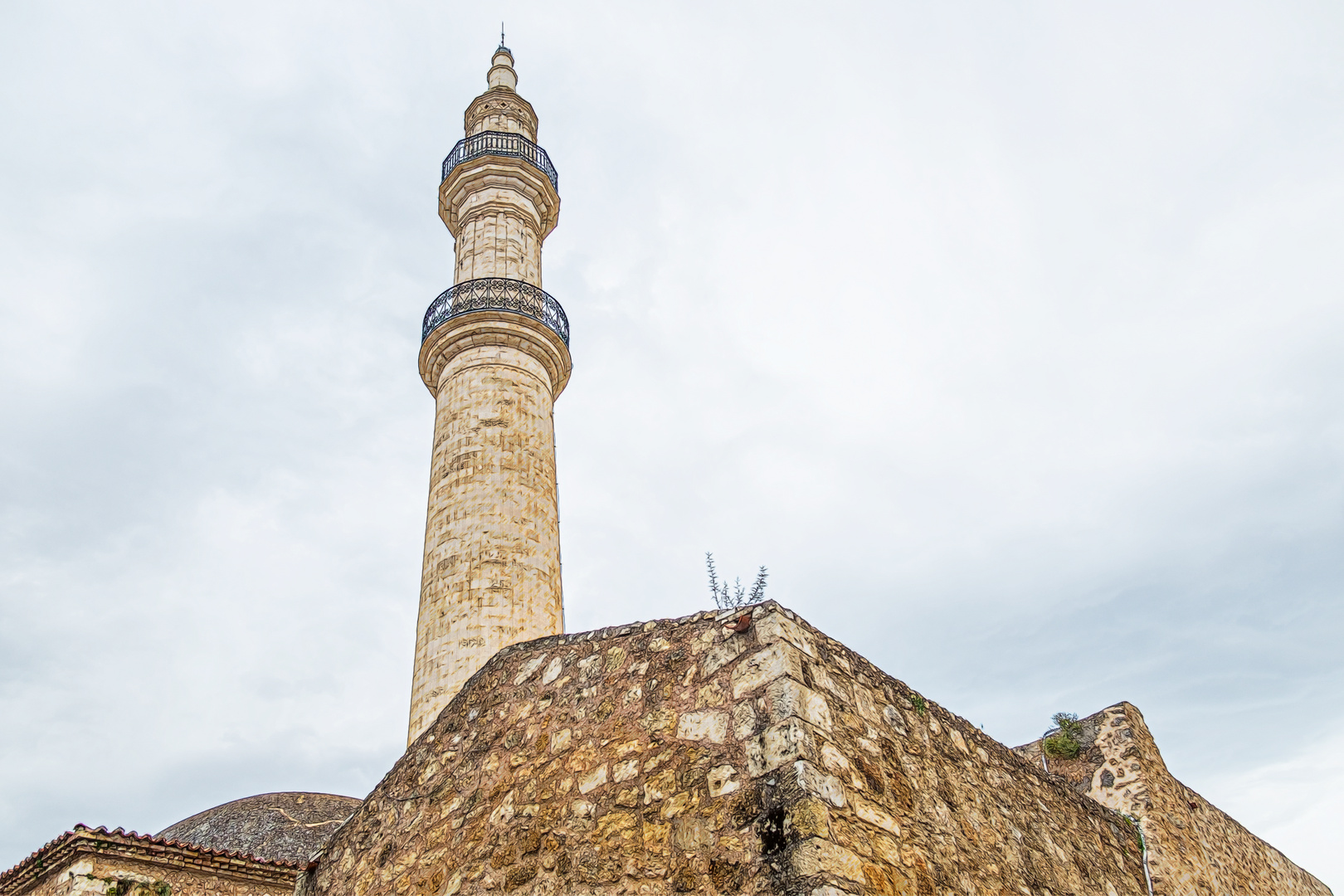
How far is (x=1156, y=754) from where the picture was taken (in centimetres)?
812

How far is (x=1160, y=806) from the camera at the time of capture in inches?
298

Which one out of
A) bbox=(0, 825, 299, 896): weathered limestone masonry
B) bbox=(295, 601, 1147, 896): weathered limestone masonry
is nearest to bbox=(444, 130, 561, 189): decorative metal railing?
bbox=(0, 825, 299, 896): weathered limestone masonry

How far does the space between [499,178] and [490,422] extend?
5.68 m

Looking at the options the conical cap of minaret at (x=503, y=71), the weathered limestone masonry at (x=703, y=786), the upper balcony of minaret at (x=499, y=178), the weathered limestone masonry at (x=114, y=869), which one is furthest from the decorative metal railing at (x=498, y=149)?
the weathered limestone masonry at (x=703, y=786)

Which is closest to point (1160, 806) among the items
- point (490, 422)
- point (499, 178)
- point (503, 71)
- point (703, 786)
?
point (703, 786)

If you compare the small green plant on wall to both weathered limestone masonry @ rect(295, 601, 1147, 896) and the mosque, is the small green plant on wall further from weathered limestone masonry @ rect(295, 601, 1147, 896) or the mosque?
weathered limestone masonry @ rect(295, 601, 1147, 896)

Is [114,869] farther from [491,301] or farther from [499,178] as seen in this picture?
[499,178]

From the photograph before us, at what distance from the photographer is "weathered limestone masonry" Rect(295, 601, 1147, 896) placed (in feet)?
11.3

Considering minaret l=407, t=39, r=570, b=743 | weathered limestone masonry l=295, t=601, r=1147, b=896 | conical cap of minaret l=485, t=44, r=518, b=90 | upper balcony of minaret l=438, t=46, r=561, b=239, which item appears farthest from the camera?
conical cap of minaret l=485, t=44, r=518, b=90

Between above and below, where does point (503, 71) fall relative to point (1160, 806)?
above

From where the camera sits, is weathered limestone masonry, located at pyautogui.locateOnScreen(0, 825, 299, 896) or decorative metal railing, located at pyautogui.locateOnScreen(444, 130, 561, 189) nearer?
weathered limestone masonry, located at pyautogui.locateOnScreen(0, 825, 299, 896)

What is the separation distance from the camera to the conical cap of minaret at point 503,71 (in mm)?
21266

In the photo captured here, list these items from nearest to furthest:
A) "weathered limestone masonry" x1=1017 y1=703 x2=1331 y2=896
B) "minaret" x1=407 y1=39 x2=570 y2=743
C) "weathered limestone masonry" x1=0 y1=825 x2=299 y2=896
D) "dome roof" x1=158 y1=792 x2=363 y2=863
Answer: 1. "weathered limestone masonry" x1=1017 y1=703 x2=1331 y2=896
2. "weathered limestone masonry" x1=0 y1=825 x2=299 y2=896
3. "minaret" x1=407 y1=39 x2=570 y2=743
4. "dome roof" x1=158 y1=792 x2=363 y2=863

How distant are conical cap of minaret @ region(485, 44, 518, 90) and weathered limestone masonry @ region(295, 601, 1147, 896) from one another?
61.3ft
